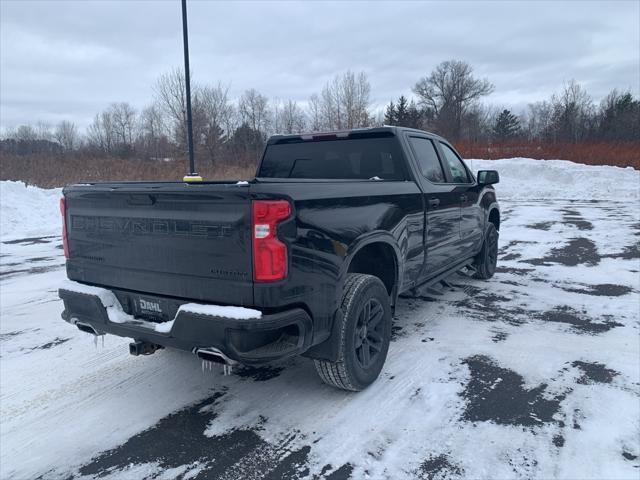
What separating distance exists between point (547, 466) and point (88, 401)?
3.18 metres

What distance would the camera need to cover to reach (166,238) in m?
2.93

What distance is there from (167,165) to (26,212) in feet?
56.0

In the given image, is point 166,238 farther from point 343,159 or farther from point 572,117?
point 572,117

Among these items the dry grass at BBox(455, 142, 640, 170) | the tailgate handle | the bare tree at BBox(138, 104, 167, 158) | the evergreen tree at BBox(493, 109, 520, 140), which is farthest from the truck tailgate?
the evergreen tree at BBox(493, 109, 520, 140)

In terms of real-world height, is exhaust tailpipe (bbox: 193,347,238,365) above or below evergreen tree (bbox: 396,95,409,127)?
below

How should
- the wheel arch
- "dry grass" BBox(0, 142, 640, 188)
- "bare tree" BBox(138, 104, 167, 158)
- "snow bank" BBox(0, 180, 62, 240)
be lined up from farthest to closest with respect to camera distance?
"bare tree" BBox(138, 104, 167, 158)
"dry grass" BBox(0, 142, 640, 188)
"snow bank" BBox(0, 180, 62, 240)
the wheel arch

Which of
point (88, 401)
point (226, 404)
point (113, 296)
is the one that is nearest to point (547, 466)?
point (226, 404)

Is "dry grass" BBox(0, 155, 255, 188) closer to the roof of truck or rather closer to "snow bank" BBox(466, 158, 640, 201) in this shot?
"snow bank" BBox(466, 158, 640, 201)

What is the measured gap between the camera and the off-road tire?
6676mm

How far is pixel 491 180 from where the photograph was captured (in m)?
5.96

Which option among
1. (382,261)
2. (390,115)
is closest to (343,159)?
(382,261)

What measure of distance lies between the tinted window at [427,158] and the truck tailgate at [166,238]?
252 cm

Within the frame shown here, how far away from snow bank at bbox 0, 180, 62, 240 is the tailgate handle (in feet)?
35.1

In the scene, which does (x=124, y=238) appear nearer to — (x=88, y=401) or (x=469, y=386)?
(x=88, y=401)
